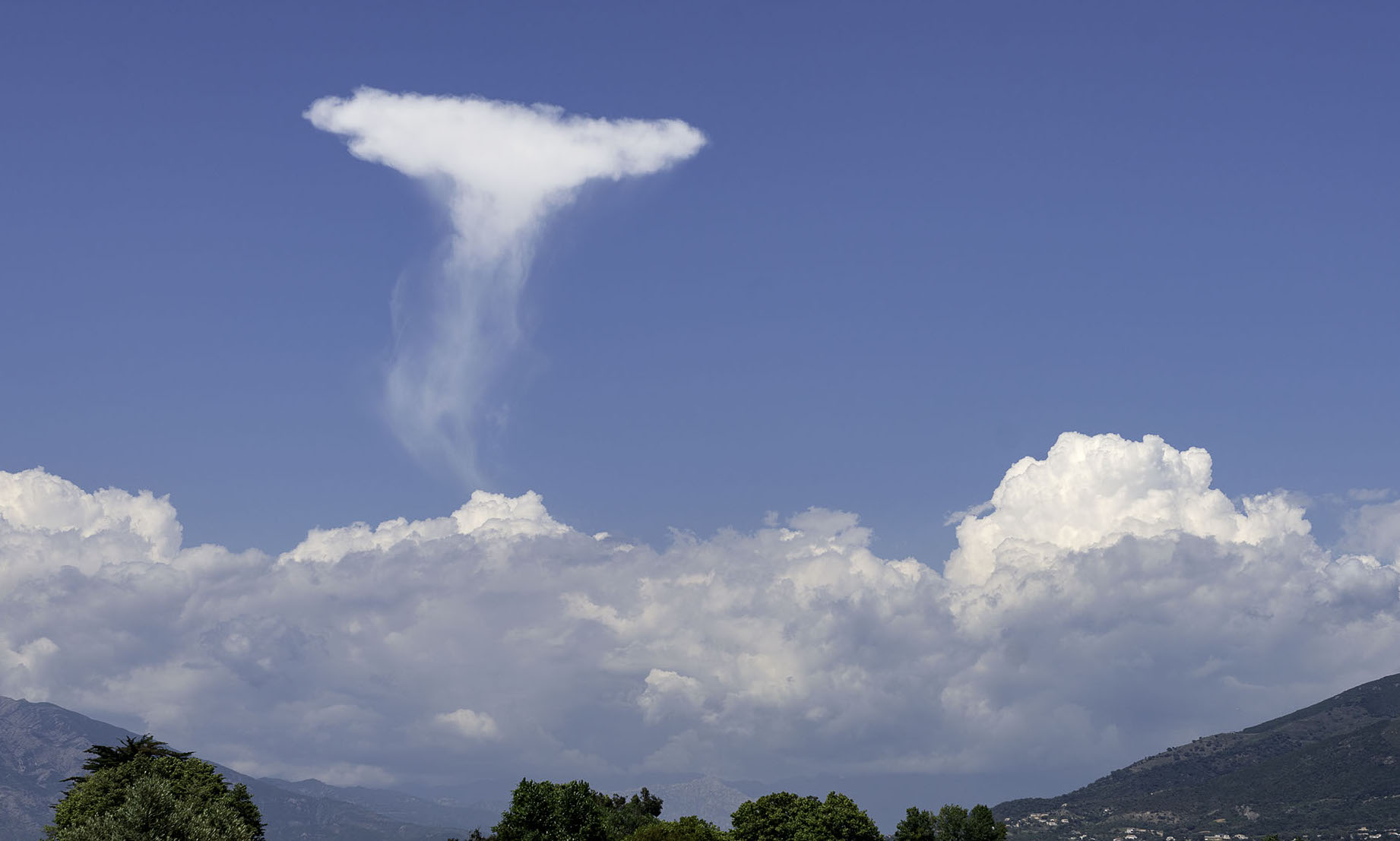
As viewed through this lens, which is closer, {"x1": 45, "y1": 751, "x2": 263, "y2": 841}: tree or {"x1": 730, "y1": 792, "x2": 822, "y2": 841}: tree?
{"x1": 45, "y1": 751, "x2": 263, "y2": 841}: tree

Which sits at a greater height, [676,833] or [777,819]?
[777,819]

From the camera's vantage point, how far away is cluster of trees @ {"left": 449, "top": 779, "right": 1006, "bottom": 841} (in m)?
119

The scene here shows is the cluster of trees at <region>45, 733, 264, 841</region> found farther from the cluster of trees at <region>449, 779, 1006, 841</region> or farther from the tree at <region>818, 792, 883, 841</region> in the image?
the tree at <region>818, 792, 883, 841</region>

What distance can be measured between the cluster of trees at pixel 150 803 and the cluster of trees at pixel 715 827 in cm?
2687

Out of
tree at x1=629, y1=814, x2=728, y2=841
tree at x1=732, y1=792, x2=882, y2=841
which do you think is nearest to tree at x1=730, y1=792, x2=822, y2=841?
tree at x1=732, y1=792, x2=882, y2=841

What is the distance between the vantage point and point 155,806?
79125mm

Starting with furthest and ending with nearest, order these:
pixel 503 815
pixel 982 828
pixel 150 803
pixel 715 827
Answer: pixel 982 828 → pixel 715 827 → pixel 503 815 → pixel 150 803

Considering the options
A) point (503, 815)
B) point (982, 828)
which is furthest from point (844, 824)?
point (503, 815)

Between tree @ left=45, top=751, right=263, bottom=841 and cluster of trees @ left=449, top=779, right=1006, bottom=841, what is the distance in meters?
26.9

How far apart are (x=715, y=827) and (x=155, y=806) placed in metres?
96.2

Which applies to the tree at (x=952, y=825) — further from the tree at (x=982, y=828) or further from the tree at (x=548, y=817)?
the tree at (x=548, y=817)

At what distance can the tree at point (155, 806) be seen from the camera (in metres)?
75.4

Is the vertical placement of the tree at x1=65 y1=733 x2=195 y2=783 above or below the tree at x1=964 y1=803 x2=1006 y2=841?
above

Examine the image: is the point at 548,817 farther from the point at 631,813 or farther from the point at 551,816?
the point at 631,813
